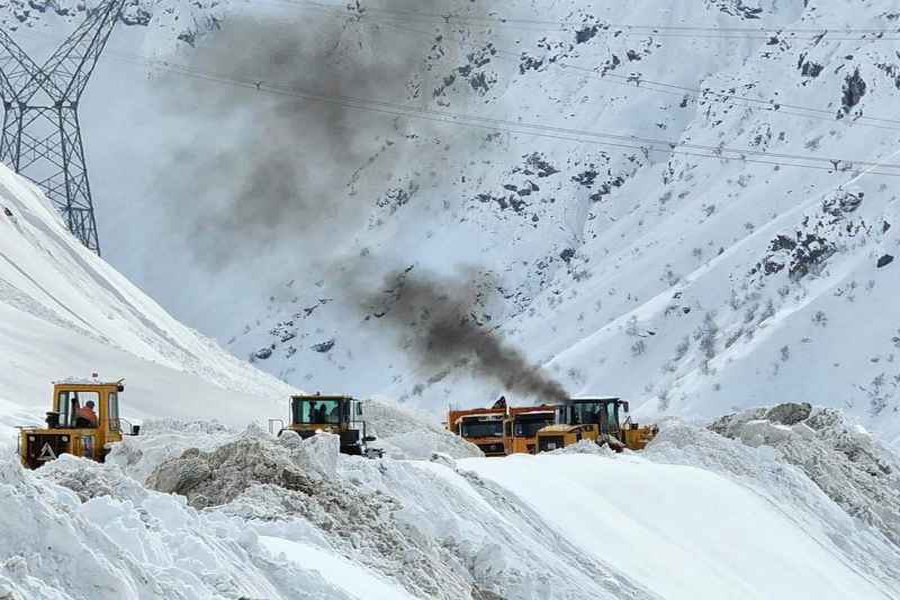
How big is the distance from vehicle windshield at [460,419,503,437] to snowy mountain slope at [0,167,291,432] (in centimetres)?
524

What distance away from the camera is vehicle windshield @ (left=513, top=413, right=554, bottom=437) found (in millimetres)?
42188

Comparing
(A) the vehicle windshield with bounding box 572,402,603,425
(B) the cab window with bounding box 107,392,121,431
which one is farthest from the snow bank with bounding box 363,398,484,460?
(B) the cab window with bounding box 107,392,121,431

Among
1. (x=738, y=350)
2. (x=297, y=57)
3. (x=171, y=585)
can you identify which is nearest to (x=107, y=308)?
(x=738, y=350)

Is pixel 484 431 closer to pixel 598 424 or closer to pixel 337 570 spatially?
pixel 598 424

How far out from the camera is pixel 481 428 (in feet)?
138

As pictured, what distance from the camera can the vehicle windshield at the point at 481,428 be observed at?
41938 mm

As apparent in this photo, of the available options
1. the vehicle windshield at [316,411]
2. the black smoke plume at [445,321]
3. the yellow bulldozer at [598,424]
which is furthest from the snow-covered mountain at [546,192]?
the vehicle windshield at [316,411]

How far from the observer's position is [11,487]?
11.4 meters

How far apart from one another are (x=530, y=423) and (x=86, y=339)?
1133cm

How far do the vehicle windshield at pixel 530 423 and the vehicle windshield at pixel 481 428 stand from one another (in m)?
0.54

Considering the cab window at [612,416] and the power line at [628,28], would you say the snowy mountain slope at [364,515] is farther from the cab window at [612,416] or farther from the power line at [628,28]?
the power line at [628,28]

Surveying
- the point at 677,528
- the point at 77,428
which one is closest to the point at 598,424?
the point at 677,528

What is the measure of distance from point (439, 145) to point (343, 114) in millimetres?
12450

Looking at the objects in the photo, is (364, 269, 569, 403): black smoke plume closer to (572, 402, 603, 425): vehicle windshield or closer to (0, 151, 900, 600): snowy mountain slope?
(572, 402, 603, 425): vehicle windshield
